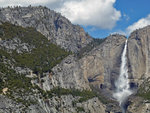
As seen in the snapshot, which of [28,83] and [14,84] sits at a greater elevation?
[28,83]

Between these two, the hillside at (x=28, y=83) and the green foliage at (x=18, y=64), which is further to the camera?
the green foliage at (x=18, y=64)

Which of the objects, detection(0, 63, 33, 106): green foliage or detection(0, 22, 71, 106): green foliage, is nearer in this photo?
detection(0, 63, 33, 106): green foliage

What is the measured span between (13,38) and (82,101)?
52.5 m

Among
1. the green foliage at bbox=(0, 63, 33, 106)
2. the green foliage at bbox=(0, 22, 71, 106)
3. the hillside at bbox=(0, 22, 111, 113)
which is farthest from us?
the green foliage at bbox=(0, 22, 71, 106)

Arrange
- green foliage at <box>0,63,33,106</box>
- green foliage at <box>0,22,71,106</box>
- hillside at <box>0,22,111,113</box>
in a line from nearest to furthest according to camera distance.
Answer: hillside at <box>0,22,111,113</box> < green foliage at <box>0,63,33,106</box> < green foliage at <box>0,22,71,106</box>

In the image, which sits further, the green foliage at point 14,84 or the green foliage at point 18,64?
the green foliage at point 18,64

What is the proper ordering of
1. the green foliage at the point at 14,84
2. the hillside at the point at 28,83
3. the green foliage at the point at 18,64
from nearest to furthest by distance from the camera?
the hillside at the point at 28,83, the green foliage at the point at 14,84, the green foliage at the point at 18,64

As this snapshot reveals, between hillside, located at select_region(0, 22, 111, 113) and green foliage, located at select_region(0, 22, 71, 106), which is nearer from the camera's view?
hillside, located at select_region(0, 22, 111, 113)

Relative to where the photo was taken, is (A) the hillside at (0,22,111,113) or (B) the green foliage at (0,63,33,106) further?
(B) the green foliage at (0,63,33,106)

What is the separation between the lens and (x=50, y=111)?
162125 mm

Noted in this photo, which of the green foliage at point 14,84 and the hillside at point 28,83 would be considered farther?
the green foliage at point 14,84

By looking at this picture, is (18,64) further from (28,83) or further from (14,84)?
(14,84)

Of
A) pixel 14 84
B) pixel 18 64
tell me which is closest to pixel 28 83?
pixel 18 64

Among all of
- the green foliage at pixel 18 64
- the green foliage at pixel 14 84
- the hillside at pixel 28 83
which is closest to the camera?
the hillside at pixel 28 83
